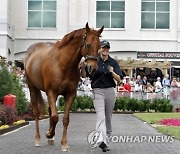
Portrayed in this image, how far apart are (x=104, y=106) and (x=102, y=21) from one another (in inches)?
1576

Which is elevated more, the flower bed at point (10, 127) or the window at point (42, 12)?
the window at point (42, 12)

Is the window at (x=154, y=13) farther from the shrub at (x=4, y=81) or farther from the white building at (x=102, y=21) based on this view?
the shrub at (x=4, y=81)

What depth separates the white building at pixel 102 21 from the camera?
51.0 m

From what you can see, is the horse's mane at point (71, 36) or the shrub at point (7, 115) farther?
the shrub at point (7, 115)

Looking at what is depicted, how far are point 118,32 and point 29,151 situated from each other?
40169 mm

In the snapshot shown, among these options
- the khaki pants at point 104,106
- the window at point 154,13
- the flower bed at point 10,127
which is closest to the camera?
the khaki pants at point 104,106

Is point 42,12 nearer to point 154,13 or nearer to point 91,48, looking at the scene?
point 154,13

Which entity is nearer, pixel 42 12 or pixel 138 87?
pixel 138 87

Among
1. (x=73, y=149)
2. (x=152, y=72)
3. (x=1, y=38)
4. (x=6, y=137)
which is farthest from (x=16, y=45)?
(x=73, y=149)

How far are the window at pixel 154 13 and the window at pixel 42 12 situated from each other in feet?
28.2

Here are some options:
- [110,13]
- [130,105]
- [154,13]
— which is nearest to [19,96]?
[130,105]

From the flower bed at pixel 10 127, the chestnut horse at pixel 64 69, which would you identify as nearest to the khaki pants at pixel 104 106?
the chestnut horse at pixel 64 69

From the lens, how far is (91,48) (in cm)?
1087

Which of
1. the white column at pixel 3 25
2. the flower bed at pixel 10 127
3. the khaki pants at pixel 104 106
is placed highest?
the white column at pixel 3 25
